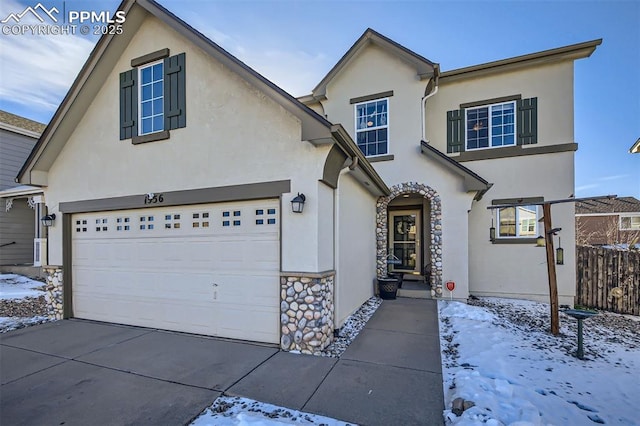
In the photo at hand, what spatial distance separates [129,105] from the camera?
6539 mm

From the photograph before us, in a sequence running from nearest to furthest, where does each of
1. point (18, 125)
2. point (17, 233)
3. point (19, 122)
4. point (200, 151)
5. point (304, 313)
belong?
point (304, 313) → point (200, 151) → point (17, 233) → point (18, 125) → point (19, 122)

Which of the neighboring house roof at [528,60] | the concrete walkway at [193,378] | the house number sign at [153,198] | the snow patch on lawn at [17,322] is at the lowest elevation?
the snow patch on lawn at [17,322]

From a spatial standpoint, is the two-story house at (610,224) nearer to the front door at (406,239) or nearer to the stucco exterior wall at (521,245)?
the stucco exterior wall at (521,245)

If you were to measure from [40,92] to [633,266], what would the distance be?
18442mm

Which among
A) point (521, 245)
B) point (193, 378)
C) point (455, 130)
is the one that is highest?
point (455, 130)

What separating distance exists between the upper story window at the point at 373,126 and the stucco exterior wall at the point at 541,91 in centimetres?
217

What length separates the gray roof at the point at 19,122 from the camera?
46.2ft

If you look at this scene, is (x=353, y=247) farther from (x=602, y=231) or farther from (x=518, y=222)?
(x=602, y=231)

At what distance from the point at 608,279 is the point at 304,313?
8.81 meters

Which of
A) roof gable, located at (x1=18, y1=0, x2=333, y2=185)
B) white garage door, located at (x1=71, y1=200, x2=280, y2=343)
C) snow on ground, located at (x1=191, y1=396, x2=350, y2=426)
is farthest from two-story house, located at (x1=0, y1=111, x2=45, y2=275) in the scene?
snow on ground, located at (x1=191, y1=396, x2=350, y2=426)

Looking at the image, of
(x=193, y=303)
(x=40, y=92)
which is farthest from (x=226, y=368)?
(x=40, y=92)

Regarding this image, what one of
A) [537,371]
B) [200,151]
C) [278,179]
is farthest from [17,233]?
[537,371]

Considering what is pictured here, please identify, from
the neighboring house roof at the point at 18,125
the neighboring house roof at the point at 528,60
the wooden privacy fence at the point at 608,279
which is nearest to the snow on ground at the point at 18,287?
the neighboring house roof at the point at 18,125

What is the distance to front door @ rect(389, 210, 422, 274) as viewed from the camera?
1066 centimetres
